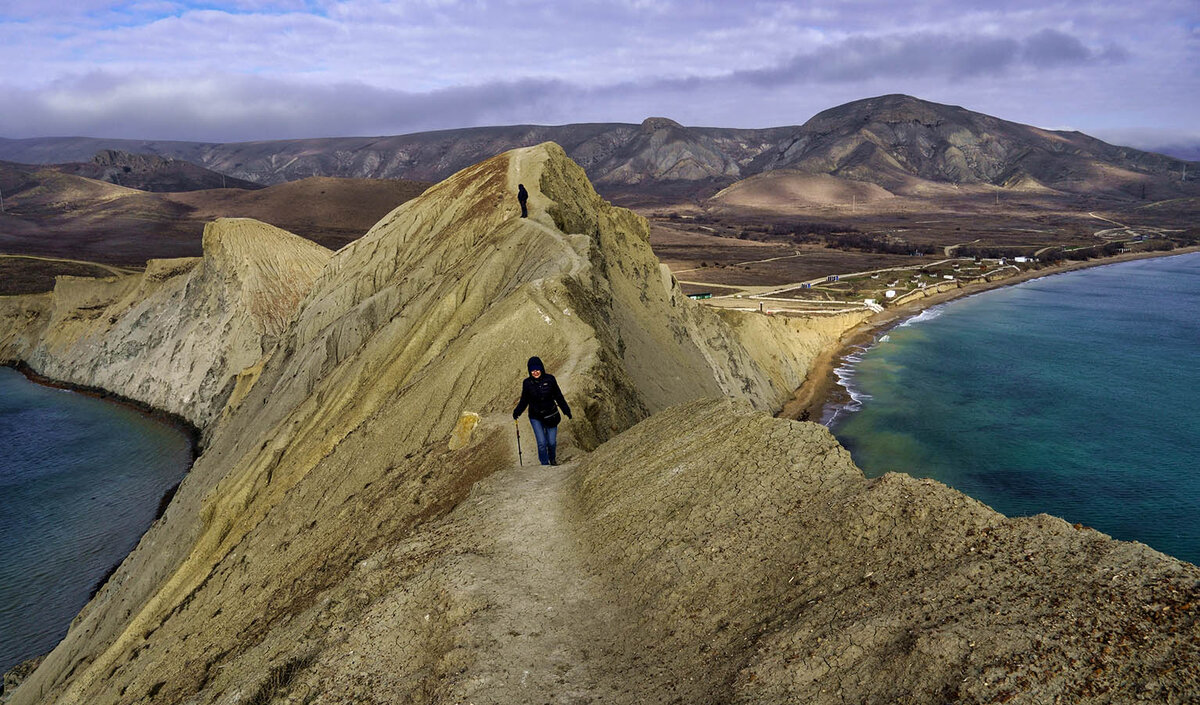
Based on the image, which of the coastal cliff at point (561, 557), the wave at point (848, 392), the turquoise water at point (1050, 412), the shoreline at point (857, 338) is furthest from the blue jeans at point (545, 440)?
the wave at point (848, 392)

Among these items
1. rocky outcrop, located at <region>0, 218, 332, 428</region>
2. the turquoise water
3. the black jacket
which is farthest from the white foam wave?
the black jacket

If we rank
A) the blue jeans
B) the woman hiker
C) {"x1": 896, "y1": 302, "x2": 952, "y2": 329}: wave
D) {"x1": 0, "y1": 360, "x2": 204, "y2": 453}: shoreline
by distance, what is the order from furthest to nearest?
{"x1": 896, "y1": 302, "x2": 952, "y2": 329}: wave → {"x1": 0, "y1": 360, "x2": 204, "y2": 453}: shoreline → the blue jeans → the woman hiker

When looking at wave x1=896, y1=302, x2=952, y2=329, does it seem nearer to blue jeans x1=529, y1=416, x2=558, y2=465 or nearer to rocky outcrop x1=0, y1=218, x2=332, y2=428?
rocky outcrop x1=0, y1=218, x2=332, y2=428

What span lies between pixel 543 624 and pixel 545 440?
4.84 m

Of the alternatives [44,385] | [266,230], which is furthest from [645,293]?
[44,385]

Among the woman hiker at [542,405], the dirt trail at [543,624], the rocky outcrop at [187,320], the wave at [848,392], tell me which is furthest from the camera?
the rocky outcrop at [187,320]

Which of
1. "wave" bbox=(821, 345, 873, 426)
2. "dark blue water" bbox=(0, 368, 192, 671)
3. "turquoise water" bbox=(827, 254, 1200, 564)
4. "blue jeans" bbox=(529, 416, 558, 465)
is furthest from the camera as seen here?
"wave" bbox=(821, 345, 873, 426)

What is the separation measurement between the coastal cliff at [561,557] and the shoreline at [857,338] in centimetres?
1140

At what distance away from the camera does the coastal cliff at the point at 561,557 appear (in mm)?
5840

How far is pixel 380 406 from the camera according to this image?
17.7 m

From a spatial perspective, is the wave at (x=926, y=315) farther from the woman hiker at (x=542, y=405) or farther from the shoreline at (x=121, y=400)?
A: the woman hiker at (x=542, y=405)

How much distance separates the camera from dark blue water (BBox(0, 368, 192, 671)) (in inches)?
931

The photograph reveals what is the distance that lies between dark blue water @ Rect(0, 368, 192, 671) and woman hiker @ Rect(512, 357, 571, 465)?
18.7 meters

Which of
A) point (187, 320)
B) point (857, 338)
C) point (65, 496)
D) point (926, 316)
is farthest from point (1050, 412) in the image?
point (187, 320)
